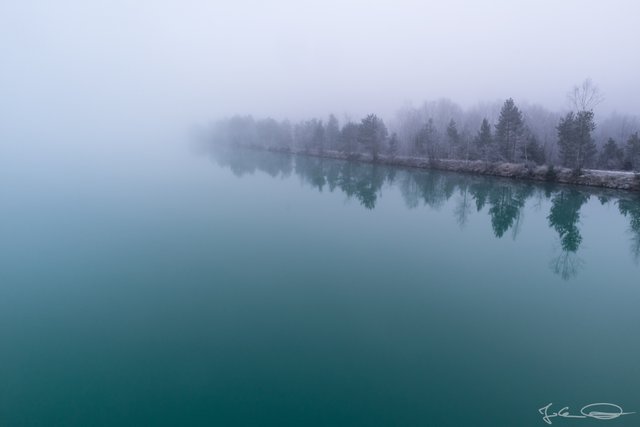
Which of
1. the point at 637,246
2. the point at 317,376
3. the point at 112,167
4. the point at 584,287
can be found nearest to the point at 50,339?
the point at 317,376

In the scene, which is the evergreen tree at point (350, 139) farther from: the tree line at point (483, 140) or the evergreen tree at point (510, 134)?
the evergreen tree at point (510, 134)

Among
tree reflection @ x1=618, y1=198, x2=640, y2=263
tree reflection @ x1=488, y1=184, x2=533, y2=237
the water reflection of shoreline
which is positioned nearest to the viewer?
tree reflection @ x1=618, y1=198, x2=640, y2=263

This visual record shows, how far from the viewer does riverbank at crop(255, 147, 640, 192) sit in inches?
1026

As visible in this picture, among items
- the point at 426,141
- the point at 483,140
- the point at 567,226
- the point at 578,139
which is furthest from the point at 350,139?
the point at 567,226

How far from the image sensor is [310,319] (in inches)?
309

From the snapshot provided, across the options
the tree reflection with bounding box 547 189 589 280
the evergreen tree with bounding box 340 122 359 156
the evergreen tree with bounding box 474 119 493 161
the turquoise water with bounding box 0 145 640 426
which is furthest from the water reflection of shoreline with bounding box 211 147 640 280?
the evergreen tree with bounding box 340 122 359 156

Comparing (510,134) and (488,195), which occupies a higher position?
(510,134)

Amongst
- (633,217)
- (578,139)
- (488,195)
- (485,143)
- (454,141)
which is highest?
(454,141)

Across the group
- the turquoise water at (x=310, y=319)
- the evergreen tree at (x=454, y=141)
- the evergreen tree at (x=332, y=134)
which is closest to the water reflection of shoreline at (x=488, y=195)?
the turquoise water at (x=310, y=319)

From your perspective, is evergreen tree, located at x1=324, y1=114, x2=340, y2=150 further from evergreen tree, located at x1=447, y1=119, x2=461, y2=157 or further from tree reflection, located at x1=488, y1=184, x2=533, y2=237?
tree reflection, located at x1=488, y1=184, x2=533, y2=237
